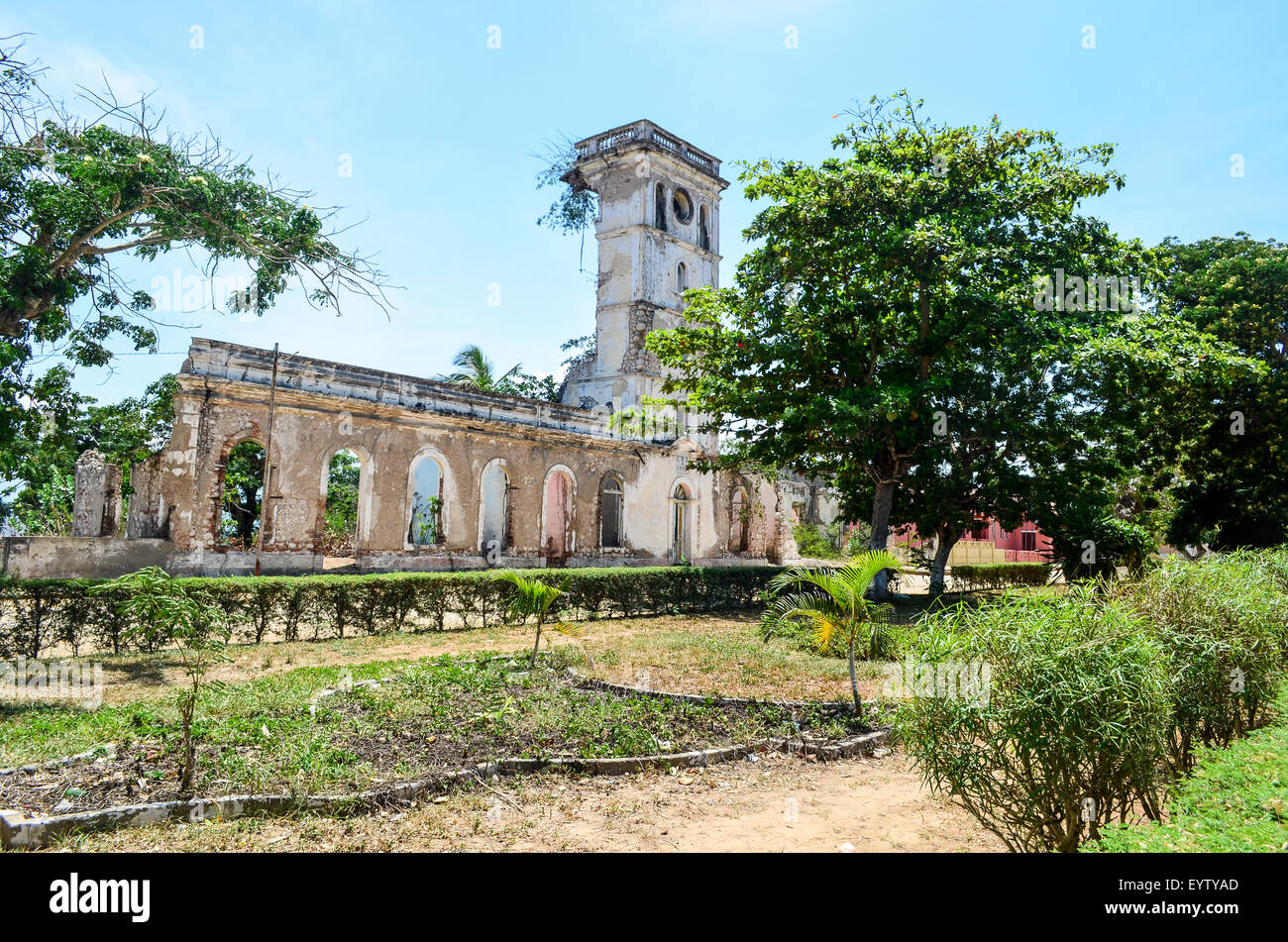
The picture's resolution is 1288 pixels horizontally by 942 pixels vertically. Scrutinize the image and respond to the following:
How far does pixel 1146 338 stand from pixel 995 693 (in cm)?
1408

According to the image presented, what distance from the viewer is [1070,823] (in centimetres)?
352

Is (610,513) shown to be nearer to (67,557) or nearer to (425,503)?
(425,503)

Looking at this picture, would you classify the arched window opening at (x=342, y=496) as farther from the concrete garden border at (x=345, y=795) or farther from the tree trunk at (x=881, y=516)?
the concrete garden border at (x=345, y=795)

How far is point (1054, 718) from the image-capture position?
11.0ft

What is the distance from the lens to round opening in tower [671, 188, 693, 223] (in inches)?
1191

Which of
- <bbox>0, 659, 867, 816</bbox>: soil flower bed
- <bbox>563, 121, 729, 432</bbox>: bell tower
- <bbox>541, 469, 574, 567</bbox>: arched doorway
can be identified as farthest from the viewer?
<bbox>563, 121, 729, 432</bbox>: bell tower

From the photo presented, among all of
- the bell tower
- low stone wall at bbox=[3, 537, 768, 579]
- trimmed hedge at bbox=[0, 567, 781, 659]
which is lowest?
trimmed hedge at bbox=[0, 567, 781, 659]

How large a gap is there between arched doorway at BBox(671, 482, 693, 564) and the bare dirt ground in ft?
69.0

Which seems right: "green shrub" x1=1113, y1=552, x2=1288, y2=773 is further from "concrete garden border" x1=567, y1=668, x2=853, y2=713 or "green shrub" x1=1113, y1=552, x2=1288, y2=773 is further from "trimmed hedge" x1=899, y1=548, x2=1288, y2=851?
"concrete garden border" x1=567, y1=668, x2=853, y2=713

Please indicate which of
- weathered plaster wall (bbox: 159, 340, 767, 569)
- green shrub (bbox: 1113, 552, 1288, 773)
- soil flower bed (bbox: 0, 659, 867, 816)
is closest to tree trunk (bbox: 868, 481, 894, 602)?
weathered plaster wall (bbox: 159, 340, 767, 569)

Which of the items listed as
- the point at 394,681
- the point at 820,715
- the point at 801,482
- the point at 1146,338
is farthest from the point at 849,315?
the point at 801,482

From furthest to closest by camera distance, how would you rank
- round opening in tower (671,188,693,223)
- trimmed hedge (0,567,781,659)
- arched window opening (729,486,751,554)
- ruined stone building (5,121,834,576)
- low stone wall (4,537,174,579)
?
round opening in tower (671,188,693,223), arched window opening (729,486,751,554), ruined stone building (5,121,834,576), low stone wall (4,537,174,579), trimmed hedge (0,567,781,659)

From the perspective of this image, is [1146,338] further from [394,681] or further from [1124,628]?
[394,681]

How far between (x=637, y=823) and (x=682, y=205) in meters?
28.9
